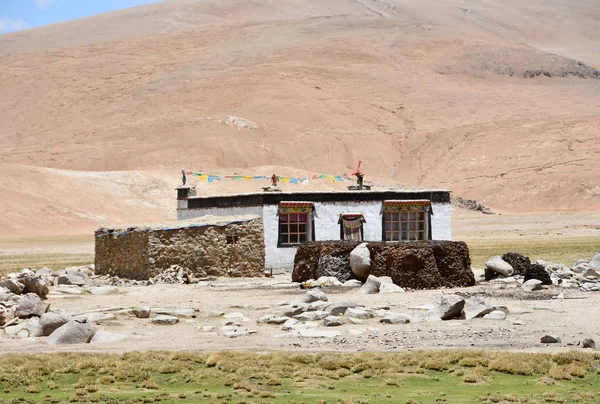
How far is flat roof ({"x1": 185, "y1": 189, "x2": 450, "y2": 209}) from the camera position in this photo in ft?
103

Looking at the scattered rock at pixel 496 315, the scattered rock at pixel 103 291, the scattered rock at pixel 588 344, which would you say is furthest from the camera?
the scattered rock at pixel 103 291

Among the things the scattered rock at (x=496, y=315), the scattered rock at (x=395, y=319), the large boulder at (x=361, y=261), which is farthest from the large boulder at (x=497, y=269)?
the scattered rock at (x=395, y=319)

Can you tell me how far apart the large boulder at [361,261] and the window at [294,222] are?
6.69 meters

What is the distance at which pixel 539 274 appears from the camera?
Result: 24.1m

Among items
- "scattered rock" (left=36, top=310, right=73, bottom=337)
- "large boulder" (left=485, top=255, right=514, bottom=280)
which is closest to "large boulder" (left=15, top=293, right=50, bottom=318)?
"scattered rock" (left=36, top=310, right=73, bottom=337)

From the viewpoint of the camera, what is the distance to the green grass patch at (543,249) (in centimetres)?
3528

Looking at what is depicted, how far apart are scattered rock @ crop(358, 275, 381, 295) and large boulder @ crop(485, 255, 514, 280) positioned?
4153 mm

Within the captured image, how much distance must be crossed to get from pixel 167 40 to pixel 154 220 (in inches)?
3593

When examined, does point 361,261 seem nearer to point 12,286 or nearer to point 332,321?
point 332,321

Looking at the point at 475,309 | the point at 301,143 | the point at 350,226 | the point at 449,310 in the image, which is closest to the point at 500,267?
the point at 350,226

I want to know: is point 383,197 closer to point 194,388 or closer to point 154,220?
point 194,388

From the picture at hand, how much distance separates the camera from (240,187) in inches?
3201

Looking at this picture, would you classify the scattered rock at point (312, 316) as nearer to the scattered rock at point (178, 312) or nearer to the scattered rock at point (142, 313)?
the scattered rock at point (178, 312)

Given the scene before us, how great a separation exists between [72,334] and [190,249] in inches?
501
